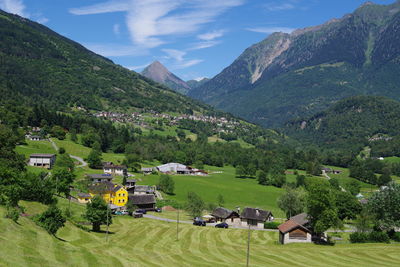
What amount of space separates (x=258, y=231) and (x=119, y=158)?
314 ft

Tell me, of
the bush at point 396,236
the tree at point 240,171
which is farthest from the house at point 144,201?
the tree at point 240,171

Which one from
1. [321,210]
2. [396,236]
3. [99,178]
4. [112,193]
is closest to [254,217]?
[321,210]

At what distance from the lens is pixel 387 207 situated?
74188 mm

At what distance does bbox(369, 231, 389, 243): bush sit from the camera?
67.4 m

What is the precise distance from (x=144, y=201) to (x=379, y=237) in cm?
5913

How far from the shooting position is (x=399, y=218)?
72.2m

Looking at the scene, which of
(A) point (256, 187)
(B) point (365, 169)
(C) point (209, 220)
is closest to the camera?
(C) point (209, 220)

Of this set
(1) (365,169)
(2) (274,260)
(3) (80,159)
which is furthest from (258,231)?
(1) (365,169)

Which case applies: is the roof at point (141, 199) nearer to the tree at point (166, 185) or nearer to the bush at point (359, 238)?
the tree at point (166, 185)

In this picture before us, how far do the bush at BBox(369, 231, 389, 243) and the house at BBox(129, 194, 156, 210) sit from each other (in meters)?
56.4

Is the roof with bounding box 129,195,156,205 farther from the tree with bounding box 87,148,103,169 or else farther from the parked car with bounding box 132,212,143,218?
the tree with bounding box 87,148,103,169

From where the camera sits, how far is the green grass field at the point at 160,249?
115ft

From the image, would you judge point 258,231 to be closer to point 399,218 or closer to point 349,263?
point 399,218

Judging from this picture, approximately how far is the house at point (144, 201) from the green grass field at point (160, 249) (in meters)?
22.4
